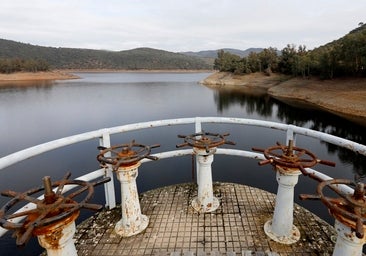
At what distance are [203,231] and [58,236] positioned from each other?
159 centimetres

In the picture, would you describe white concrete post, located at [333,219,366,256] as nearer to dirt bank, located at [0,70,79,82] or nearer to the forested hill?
dirt bank, located at [0,70,79,82]

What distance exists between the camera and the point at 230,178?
Answer: 8812 millimetres

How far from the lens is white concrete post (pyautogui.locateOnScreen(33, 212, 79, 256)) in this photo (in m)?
1.52

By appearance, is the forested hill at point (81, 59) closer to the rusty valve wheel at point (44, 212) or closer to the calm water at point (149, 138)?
the calm water at point (149, 138)

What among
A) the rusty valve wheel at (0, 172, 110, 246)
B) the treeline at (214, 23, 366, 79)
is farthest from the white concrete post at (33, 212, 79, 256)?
the treeline at (214, 23, 366, 79)

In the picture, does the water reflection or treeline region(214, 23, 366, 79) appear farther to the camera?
treeline region(214, 23, 366, 79)

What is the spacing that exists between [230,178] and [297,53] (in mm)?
38332

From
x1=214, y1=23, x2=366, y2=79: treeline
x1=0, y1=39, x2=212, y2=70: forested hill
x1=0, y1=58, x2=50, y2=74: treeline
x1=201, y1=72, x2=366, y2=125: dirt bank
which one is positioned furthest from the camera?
x1=0, y1=39, x2=212, y2=70: forested hill

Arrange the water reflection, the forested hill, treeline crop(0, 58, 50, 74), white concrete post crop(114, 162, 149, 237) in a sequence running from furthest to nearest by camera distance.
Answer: the forested hill < treeline crop(0, 58, 50, 74) < the water reflection < white concrete post crop(114, 162, 149, 237)

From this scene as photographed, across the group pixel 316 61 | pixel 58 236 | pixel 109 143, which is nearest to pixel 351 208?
pixel 58 236

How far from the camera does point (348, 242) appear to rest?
173 cm

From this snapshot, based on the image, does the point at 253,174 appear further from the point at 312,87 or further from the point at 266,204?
the point at 312,87

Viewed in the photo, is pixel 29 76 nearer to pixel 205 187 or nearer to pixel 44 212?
pixel 205 187

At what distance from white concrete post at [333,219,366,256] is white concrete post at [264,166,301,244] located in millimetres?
741
